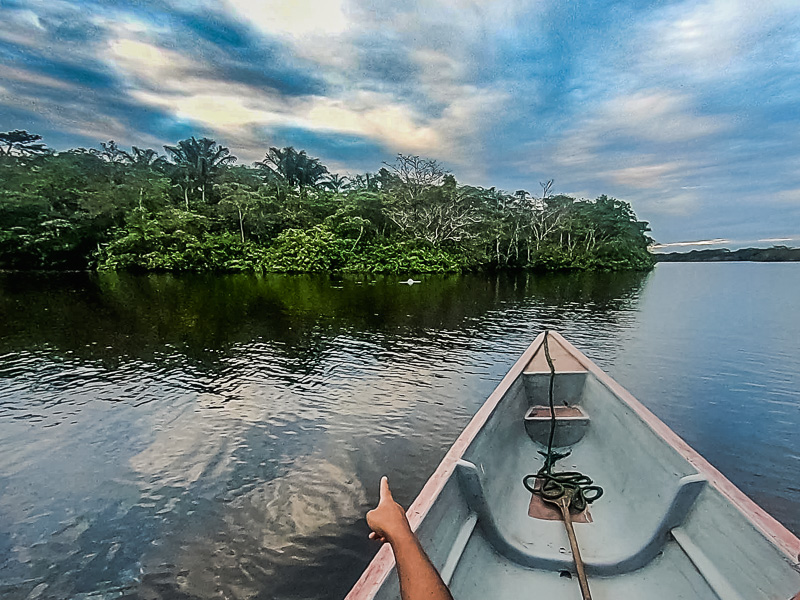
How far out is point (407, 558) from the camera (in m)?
1.71

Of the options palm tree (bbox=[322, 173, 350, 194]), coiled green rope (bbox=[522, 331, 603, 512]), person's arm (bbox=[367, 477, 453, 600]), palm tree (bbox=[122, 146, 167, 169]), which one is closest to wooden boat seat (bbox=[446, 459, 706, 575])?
coiled green rope (bbox=[522, 331, 603, 512])

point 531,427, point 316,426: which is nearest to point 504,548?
point 531,427

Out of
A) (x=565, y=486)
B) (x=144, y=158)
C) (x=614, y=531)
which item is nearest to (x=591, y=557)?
(x=614, y=531)

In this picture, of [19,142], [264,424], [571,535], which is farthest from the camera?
[19,142]

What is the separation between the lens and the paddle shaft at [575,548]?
7.86ft

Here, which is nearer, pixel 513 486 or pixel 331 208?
pixel 513 486

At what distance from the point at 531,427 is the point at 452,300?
50.5 ft

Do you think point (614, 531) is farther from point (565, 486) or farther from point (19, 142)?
point (19, 142)

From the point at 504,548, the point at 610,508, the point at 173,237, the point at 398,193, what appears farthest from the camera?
the point at 398,193

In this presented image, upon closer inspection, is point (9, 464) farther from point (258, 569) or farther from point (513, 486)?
point (513, 486)

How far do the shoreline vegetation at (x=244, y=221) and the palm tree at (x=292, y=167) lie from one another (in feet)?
7.30

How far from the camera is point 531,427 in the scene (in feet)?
15.3

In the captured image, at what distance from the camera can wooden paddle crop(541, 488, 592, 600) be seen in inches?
94.7

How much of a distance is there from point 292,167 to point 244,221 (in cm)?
1368
